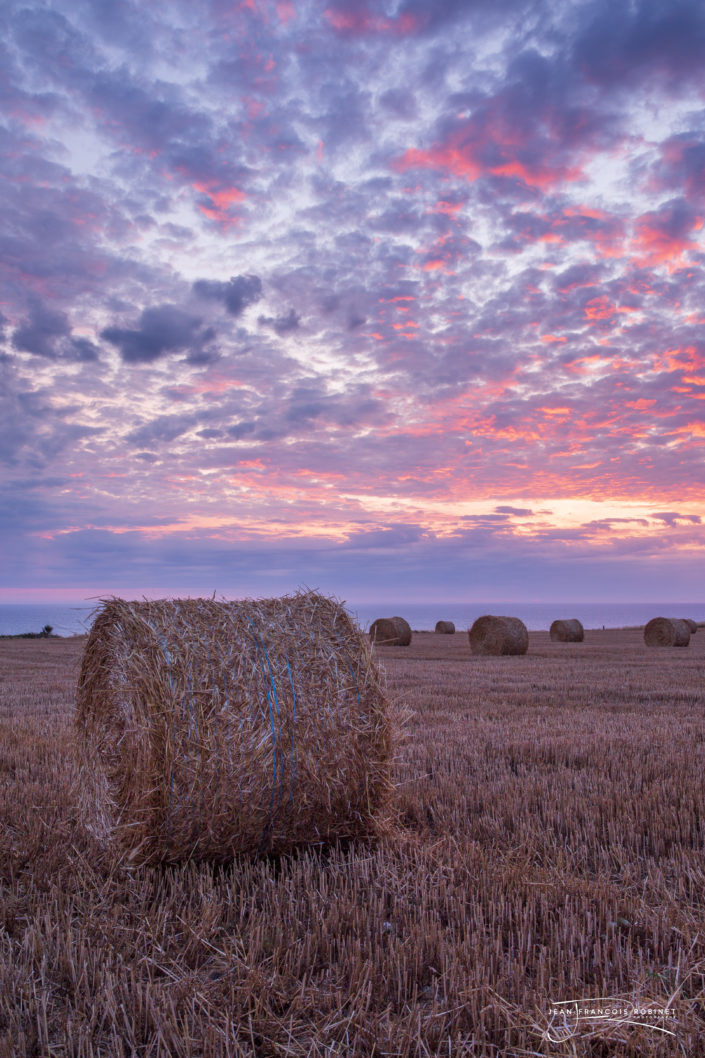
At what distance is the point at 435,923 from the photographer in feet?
10.7

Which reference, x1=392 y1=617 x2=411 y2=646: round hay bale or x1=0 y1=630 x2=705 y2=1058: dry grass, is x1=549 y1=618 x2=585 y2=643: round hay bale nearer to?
x1=392 y1=617 x2=411 y2=646: round hay bale

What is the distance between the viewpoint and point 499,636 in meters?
23.7

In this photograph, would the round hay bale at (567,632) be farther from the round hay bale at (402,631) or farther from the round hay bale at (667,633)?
the round hay bale at (402,631)

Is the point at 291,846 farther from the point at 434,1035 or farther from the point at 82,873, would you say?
the point at 434,1035

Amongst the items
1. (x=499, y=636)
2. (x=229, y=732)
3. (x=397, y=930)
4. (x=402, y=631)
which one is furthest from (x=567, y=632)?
(x=397, y=930)

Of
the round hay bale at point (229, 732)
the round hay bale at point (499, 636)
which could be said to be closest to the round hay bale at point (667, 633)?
the round hay bale at point (499, 636)

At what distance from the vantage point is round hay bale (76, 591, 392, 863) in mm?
4270

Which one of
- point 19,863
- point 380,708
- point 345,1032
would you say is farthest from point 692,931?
point 19,863

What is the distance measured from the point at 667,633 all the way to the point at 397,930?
1097 inches

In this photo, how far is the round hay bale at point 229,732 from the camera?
4.27 meters

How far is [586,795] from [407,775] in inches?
61.7

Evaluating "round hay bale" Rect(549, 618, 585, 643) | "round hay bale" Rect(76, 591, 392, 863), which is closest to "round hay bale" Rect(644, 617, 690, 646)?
"round hay bale" Rect(549, 618, 585, 643)

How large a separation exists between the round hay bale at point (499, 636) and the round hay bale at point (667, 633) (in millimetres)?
7646

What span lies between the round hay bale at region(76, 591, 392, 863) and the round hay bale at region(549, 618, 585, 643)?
2993 cm
